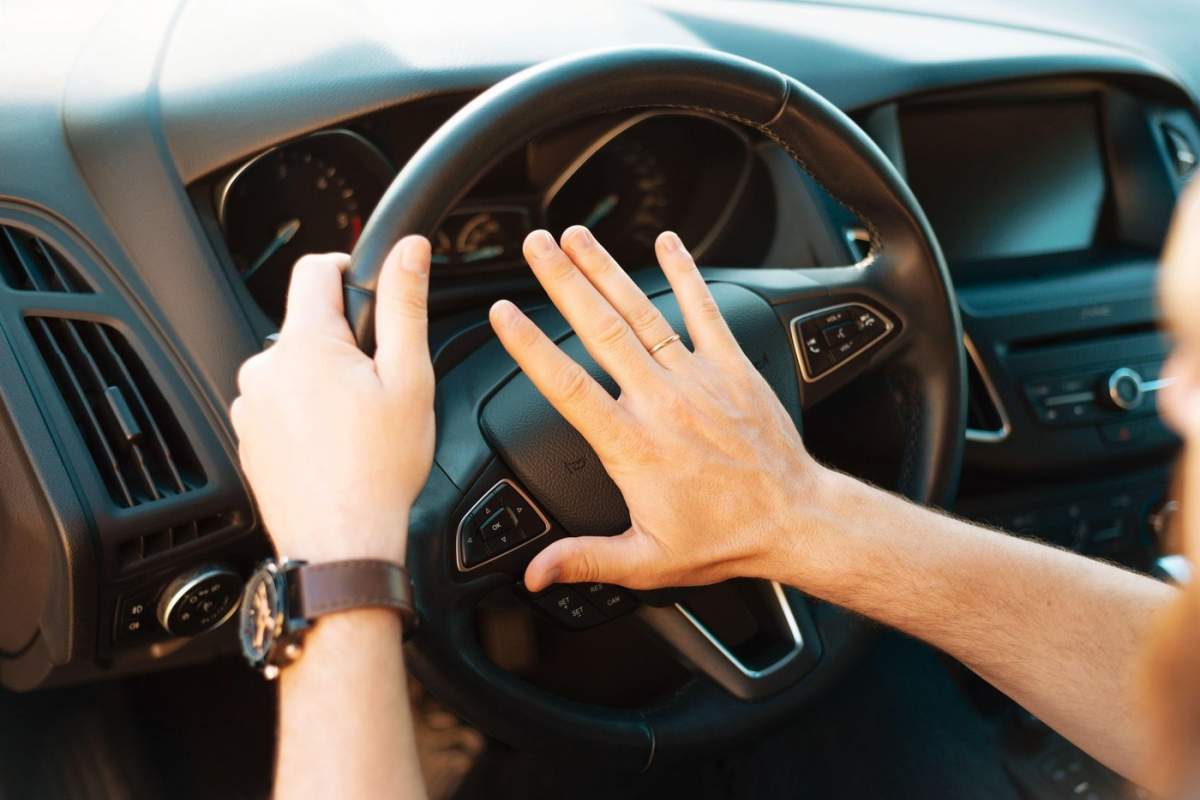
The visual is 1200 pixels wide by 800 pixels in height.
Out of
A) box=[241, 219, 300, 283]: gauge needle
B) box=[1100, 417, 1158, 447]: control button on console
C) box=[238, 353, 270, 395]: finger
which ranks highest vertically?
box=[241, 219, 300, 283]: gauge needle

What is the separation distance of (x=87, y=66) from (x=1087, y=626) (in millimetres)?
→ 1176

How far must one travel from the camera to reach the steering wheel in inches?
39.6

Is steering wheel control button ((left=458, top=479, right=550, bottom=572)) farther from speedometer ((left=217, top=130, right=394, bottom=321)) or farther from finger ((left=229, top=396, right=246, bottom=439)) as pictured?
speedometer ((left=217, top=130, right=394, bottom=321))

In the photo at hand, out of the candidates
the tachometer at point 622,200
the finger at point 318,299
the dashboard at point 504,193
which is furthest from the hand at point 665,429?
the tachometer at point 622,200

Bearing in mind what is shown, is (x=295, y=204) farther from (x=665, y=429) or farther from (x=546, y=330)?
(x=665, y=429)

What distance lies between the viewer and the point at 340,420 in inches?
33.5

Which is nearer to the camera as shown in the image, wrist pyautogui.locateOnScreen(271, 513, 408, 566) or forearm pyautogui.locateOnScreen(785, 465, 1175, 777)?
wrist pyautogui.locateOnScreen(271, 513, 408, 566)

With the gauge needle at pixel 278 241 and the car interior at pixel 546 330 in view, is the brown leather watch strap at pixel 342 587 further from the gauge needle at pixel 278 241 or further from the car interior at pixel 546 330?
the gauge needle at pixel 278 241

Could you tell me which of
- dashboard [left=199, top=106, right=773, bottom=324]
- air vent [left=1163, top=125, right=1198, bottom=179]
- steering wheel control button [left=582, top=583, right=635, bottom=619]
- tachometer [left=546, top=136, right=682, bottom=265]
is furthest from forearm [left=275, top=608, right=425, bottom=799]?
air vent [left=1163, top=125, right=1198, bottom=179]

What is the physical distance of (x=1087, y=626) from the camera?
3.64ft

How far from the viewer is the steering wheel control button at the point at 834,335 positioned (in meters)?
1.30

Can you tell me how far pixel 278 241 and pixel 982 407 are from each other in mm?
1068

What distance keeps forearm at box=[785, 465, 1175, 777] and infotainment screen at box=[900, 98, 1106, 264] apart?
96 centimetres

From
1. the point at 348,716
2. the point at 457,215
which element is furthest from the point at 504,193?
the point at 348,716
